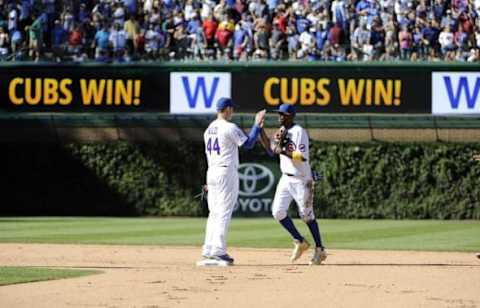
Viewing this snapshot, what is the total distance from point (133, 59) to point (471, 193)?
9.30 meters

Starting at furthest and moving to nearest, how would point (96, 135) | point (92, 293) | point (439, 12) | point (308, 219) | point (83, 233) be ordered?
point (96, 135)
point (439, 12)
point (83, 233)
point (308, 219)
point (92, 293)

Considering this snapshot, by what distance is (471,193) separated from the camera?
2920 cm

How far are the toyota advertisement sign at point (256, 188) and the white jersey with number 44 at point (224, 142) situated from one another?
1583 centimetres

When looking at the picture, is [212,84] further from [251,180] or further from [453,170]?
[453,170]

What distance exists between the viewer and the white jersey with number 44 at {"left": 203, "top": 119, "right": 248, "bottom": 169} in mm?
13945

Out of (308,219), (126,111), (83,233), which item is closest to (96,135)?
(126,111)

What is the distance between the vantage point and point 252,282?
12.2 metres

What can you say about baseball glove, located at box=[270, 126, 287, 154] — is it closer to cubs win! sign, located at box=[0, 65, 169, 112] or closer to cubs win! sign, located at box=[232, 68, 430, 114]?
cubs win! sign, located at box=[232, 68, 430, 114]

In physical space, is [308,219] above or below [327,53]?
below

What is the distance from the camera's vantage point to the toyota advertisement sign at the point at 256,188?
30047mm

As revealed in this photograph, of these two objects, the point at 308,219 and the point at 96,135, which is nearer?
the point at 308,219

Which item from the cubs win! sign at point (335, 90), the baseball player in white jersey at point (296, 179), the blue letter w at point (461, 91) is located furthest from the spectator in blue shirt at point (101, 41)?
the baseball player in white jersey at point (296, 179)

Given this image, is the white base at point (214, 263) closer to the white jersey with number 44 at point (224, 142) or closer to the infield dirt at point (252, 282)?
the infield dirt at point (252, 282)

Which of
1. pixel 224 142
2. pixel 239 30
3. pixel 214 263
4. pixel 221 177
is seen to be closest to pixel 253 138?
pixel 224 142
